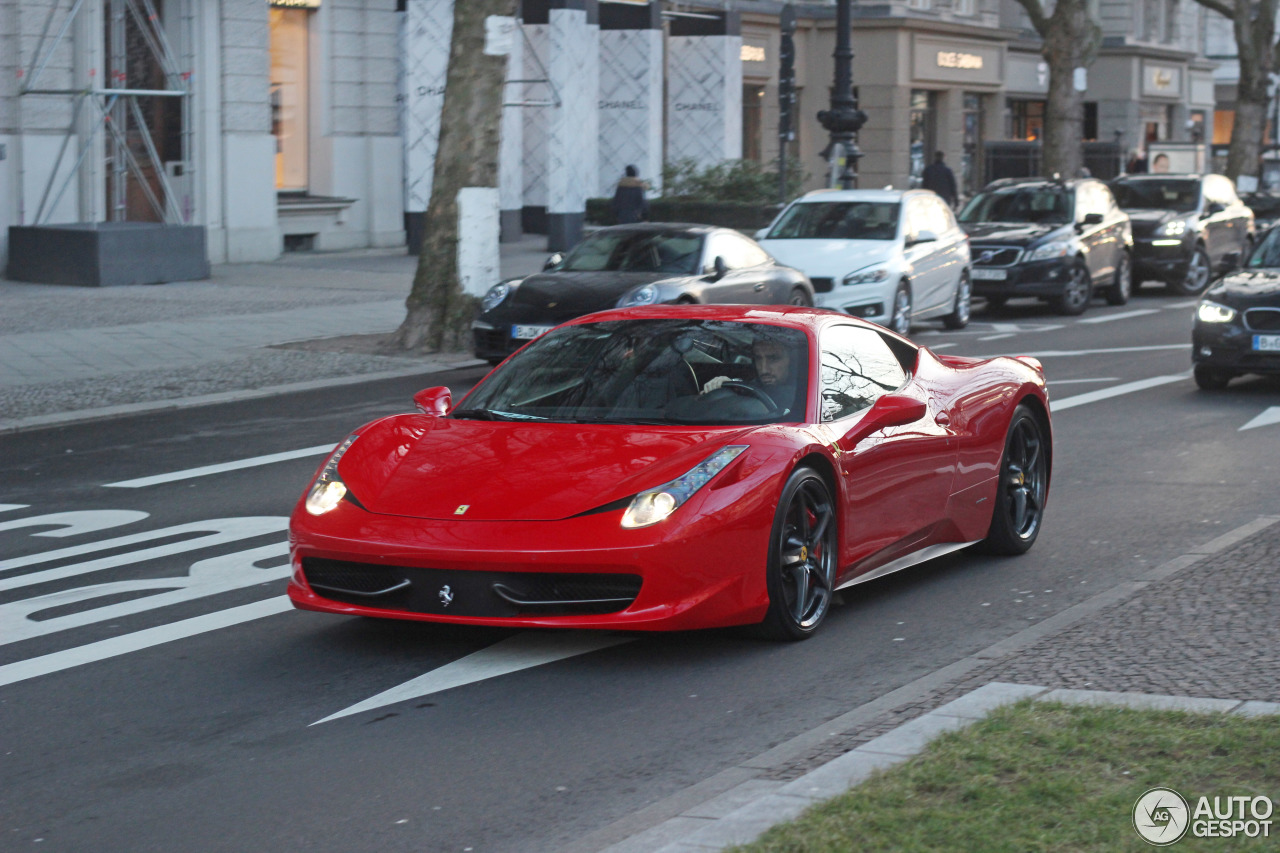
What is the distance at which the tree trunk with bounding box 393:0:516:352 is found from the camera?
18078mm

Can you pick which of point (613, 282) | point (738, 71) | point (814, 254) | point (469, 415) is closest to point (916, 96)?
point (738, 71)

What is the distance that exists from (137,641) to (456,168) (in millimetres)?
12106

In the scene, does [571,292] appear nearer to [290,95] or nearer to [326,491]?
[326,491]

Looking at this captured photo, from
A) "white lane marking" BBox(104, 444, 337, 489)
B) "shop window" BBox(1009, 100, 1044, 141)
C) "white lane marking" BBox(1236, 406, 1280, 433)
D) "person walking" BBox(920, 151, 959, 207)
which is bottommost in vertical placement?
"white lane marking" BBox(104, 444, 337, 489)

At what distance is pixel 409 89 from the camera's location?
3120 centimetres

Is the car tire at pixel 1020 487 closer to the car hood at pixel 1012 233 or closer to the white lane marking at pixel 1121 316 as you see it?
the white lane marking at pixel 1121 316

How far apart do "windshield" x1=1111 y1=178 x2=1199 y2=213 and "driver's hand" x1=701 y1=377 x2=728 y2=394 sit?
21.9 metres

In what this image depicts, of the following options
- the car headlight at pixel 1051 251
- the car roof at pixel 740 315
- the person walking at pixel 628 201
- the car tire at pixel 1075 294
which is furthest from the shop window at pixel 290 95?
the car roof at pixel 740 315

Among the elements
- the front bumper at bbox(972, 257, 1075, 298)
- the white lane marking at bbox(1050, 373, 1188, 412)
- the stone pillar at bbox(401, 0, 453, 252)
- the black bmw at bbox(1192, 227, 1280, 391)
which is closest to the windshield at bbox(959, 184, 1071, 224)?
the front bumper at bbox(972, 257, 1075, 298)

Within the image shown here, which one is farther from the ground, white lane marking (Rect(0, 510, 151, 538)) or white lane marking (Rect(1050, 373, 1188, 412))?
white lane marking (Rect(1050, 373, 1188, 412))

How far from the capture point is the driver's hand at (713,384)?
702cm

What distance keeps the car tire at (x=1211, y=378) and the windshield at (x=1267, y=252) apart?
3.39 feet

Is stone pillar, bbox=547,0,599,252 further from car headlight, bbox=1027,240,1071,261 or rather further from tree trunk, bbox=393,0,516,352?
tree trunk, bbox=393,0,516,352

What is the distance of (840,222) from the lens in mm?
20469
